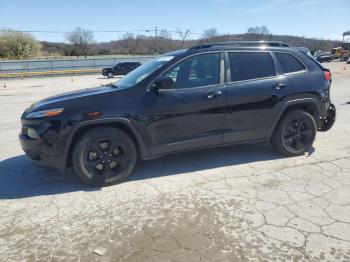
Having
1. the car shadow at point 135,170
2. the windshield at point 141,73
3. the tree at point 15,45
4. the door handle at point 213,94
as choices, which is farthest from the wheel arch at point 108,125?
the tree at point 15,45

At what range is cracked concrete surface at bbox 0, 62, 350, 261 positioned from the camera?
269cm

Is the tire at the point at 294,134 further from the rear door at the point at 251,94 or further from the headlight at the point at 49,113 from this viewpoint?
the headlight at the point at 49,113

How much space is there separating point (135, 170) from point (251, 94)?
81.2 inches

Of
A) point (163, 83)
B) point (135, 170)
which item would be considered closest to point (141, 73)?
point (163, 83)

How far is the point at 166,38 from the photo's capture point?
3226 inches

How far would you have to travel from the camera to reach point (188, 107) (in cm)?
416

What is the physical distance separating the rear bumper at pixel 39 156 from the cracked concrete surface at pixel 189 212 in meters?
0.39

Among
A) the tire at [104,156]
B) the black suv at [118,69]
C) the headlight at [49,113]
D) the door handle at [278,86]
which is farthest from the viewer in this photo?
the black suv at [118,69]

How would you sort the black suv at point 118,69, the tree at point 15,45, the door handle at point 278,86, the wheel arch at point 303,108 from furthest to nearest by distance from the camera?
the tree at point 15,45
the black suv at point 118,69
the wheel arch at point 303,108
the door handle at point 278,86

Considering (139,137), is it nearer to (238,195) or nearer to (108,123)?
(108,123)

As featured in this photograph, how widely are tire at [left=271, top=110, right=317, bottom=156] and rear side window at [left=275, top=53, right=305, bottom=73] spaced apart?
68 cm

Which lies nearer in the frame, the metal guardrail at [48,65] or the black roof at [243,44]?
the black roof at [243,44]

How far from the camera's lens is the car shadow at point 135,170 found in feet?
13.2

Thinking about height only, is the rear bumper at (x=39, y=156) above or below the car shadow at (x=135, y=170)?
above
